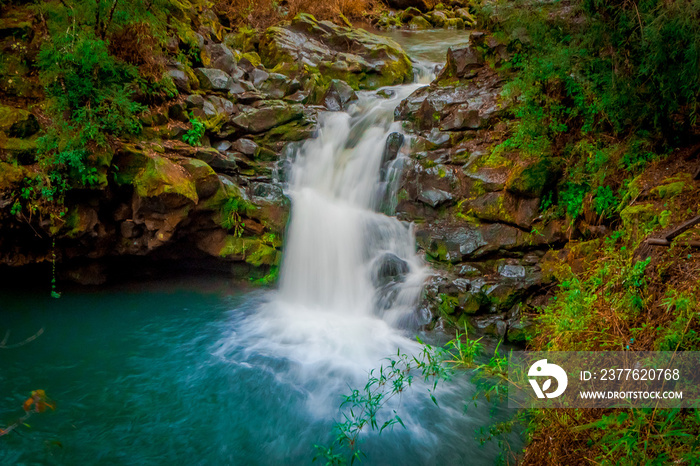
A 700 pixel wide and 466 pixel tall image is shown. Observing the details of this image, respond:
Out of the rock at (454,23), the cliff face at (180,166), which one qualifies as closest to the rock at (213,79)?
the cliff face at (180,166)

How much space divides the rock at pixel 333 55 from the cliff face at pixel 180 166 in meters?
0.52

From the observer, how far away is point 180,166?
693 centimetres

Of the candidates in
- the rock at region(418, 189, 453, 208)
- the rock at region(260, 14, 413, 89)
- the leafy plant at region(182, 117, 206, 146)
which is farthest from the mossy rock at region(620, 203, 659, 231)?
the rock at region(260, 14, 413, 89)

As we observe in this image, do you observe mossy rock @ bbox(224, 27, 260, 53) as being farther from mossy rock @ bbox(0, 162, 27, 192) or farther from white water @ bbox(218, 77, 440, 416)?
mossy rock @ bbox(0, 162, 27, 192)

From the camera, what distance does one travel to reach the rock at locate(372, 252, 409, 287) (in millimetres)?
6715

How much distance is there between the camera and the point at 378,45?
11.8 meters

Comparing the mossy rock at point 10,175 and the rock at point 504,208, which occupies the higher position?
the rock at point 504,208

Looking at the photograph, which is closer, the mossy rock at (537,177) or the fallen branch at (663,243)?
the fallen branch at (663,243)

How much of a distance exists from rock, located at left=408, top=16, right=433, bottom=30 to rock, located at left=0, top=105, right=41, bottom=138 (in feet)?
58.8

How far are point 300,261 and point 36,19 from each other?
6.43m

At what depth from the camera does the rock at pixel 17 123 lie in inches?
231

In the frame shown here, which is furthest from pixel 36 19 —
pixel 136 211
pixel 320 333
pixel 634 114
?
pixel 634 114

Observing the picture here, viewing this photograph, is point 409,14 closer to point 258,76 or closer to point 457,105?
point 258,76

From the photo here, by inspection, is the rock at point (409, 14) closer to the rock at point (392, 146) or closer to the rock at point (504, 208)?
the rock at point (392, 146)
